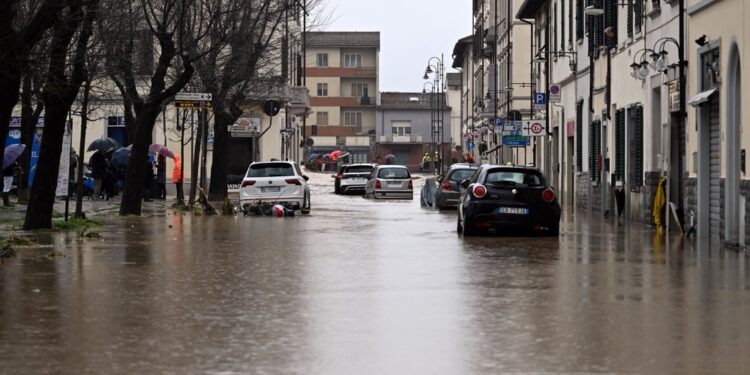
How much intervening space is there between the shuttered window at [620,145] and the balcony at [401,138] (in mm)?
109018

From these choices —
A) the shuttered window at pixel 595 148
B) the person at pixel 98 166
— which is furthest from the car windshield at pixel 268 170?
the shuttered window at pixel 595 148

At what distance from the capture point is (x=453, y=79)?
16150cm

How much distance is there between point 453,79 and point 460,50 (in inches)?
1480

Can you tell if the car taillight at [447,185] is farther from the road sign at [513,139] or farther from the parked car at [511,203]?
the parked car at [511,203]

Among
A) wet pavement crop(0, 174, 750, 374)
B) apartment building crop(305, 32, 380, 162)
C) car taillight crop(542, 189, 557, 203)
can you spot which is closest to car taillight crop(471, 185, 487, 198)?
→ car taillight crop(542, 189, 557, 203)

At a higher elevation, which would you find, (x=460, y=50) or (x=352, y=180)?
(x=460, y=50)

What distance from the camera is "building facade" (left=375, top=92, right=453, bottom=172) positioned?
148000 mm

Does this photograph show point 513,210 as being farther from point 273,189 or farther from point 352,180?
point 352,180

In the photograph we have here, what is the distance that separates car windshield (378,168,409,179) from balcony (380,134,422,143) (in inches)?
3478

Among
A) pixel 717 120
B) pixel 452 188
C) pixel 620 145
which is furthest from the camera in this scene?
pixel 452 188

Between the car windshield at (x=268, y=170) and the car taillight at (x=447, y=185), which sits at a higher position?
the car windshield at (x=268, y=170)

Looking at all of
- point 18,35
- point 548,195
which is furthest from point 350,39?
point 18,35

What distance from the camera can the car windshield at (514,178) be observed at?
27688mm

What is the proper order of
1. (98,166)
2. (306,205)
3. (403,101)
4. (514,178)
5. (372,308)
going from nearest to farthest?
(372,308) → (514,178) → (306,205) → (98,166) → (403,101)
